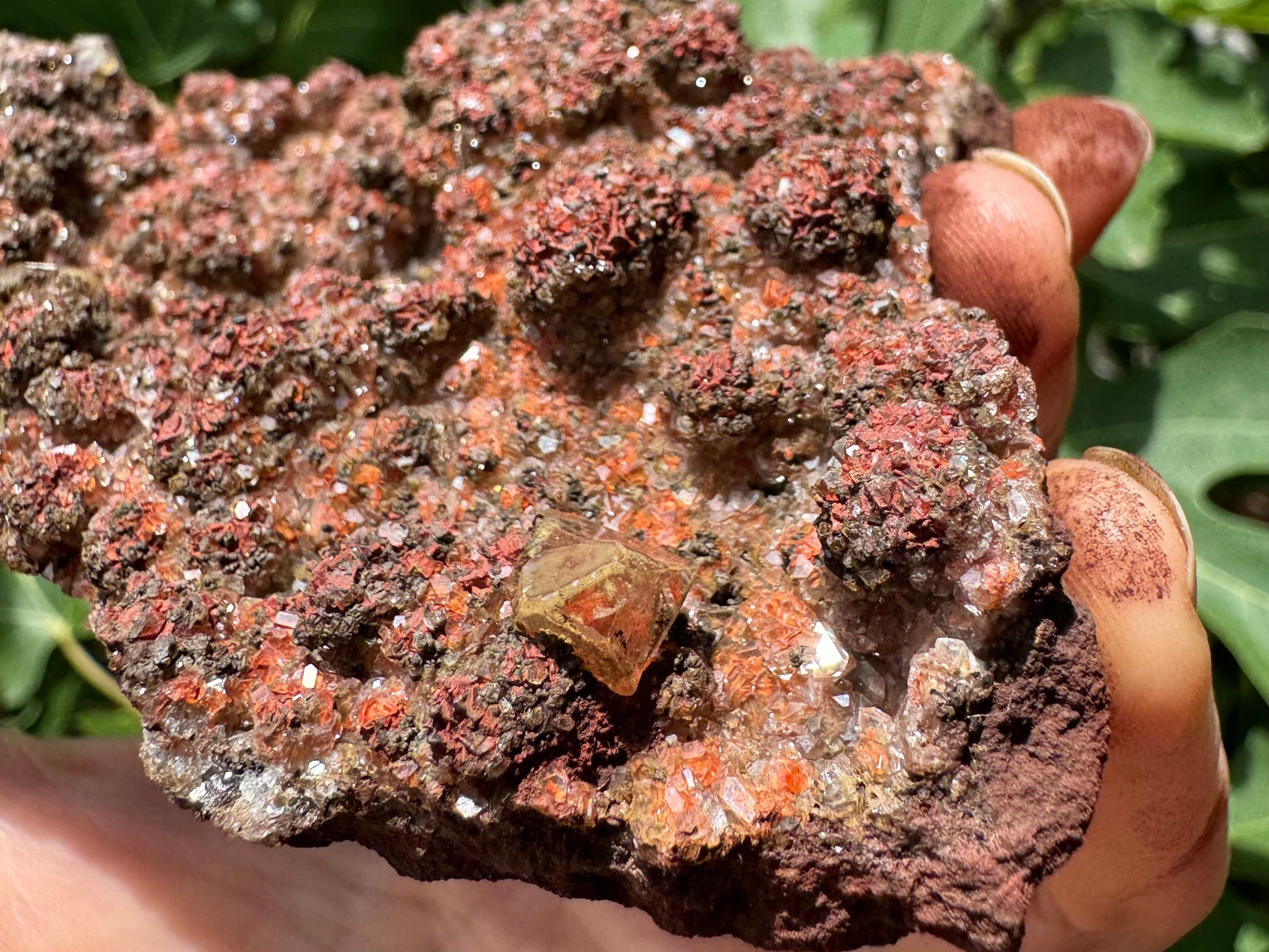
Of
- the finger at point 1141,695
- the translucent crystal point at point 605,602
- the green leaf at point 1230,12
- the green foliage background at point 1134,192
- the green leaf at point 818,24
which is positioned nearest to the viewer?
the translucent crystal point at point 605,602

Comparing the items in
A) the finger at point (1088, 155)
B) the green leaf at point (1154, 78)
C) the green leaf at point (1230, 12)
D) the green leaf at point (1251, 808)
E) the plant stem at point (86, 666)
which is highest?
the green leaf at point (1230, 12)

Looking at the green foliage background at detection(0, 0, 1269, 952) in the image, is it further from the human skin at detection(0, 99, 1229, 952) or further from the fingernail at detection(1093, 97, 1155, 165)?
the fingernail at detection(1093, 97, 1155, 165)

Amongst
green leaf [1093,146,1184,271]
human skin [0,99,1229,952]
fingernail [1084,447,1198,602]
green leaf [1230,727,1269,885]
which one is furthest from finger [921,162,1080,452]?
green leaf [1230,727,1269,885]

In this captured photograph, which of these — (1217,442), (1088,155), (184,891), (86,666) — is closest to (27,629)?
(86,666)

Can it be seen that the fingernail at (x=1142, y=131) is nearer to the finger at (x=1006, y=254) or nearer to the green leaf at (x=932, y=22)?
the finger at (x=1006, y=254)

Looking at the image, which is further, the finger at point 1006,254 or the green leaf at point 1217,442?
the green leaf at point 1217,442

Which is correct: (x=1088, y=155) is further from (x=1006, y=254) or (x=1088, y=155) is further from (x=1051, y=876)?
(x=1051, y=876)

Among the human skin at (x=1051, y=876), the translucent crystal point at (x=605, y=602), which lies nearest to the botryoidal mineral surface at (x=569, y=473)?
the translucent crystal point at (x=605, y=602)
